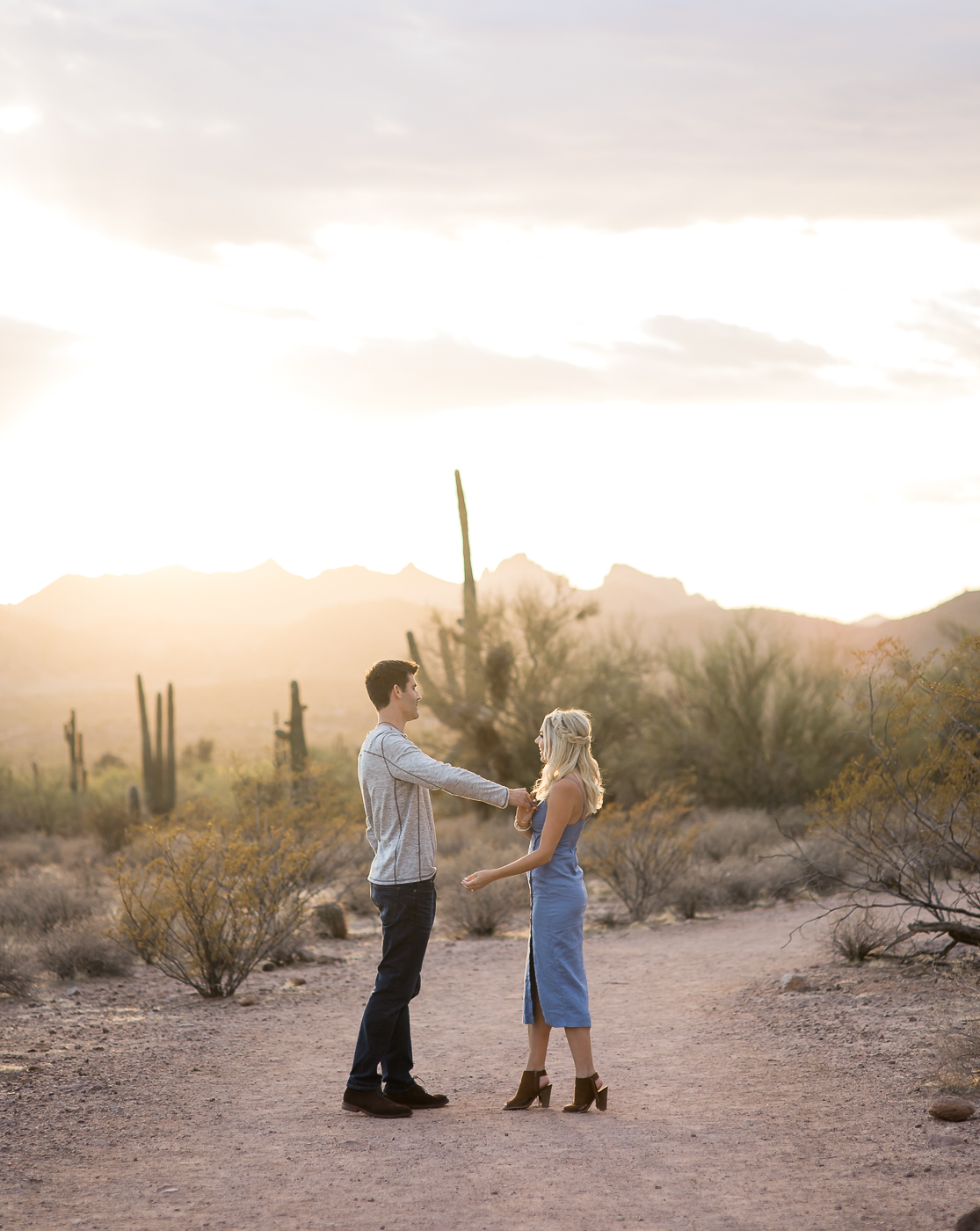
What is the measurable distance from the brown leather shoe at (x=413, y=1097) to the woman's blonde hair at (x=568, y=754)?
5.53 ft

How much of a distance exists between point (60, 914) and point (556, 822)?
1003cm

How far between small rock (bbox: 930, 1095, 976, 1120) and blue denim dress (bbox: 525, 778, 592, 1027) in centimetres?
173

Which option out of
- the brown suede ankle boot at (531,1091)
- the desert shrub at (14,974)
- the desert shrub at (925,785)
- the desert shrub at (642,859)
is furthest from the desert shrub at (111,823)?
the brown suede ankle boot at (531,1091)

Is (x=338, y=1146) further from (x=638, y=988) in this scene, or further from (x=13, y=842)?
(x=13, y=842)

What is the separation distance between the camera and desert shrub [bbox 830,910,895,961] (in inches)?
392

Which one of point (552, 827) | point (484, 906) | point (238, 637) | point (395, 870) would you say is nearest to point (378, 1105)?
point (395, 870)

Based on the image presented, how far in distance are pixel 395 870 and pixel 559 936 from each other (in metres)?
0.88

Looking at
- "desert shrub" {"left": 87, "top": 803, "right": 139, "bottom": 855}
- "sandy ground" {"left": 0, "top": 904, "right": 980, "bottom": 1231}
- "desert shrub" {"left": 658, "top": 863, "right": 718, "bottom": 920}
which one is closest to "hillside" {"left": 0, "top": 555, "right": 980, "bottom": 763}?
"desert shrub" {"left": 87, "top": 803, "right": 139, "bottom": 855}

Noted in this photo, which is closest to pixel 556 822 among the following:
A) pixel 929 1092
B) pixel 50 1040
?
pixel 929 1092

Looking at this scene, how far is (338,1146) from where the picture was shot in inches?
217

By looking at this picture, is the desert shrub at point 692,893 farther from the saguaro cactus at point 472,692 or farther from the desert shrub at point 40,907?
the saguaro cactus at point 472,692

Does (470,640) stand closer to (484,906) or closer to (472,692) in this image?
(472,692)

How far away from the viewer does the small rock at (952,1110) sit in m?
5.64

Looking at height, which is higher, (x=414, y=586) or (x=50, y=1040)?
(x=414, y=586)
